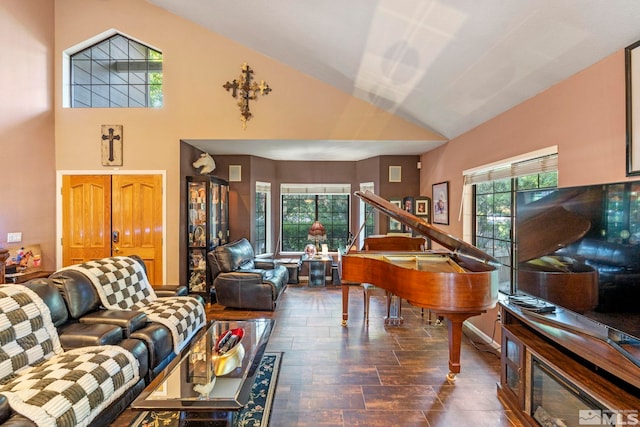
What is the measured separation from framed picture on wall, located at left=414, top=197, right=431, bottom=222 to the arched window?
188 inches

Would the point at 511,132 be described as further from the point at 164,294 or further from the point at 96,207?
the point at 96,207

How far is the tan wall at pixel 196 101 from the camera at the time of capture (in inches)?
187

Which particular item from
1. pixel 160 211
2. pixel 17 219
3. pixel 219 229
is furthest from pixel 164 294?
pixel 17 219

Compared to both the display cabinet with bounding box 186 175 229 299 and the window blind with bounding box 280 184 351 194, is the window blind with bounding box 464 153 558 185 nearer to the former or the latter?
the window blind with bounding box 280 184 351 194

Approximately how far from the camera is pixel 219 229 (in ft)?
18.6

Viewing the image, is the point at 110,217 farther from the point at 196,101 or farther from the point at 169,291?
the point at 196,101

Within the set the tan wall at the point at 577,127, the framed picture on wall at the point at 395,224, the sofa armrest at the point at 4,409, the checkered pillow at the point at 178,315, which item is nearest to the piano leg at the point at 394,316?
the tan wall at the point at 577,127

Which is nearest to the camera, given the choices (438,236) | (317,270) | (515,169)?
(438,236)

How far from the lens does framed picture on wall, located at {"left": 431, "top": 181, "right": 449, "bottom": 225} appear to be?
4.90m

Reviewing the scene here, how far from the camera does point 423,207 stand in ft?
18.9

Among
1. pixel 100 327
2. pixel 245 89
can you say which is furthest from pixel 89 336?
pixel 245 89

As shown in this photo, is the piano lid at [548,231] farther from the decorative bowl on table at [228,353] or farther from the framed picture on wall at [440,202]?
the framed picture on wall at [440,202]

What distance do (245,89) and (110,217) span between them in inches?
115

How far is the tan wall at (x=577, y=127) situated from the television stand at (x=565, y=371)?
1048 millimetres
